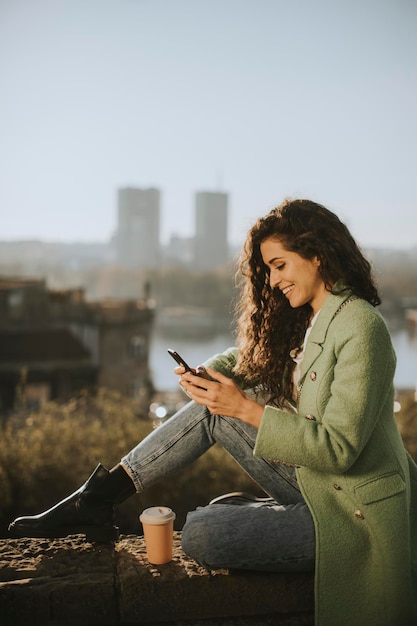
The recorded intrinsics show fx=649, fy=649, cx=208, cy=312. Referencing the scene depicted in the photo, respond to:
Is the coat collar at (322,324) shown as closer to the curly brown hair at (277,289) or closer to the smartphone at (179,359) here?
the curly brown hair at (277,289)

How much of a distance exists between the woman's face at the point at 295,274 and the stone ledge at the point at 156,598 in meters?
0.64

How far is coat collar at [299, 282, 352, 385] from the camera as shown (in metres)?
1.39

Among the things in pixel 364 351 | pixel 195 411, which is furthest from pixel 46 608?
pixel 364 351

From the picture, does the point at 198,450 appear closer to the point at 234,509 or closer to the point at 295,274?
the point at 234,509

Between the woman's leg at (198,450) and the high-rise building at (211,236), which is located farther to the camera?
the high-rise building at (211,236)

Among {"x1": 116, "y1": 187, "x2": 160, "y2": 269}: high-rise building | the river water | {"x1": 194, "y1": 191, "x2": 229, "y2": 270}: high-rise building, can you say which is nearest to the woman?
the river water

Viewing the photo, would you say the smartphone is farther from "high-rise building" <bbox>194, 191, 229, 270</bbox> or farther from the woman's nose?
"high-rise building" <bbox>194, 191, 229, 270</bbox>

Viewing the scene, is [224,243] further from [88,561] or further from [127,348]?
[88,561]

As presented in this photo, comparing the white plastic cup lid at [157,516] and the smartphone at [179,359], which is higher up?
the smartphone at [179,359]

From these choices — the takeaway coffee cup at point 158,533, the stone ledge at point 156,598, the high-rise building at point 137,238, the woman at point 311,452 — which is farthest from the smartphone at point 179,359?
the high-rise building at point 137,238

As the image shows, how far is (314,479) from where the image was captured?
54.4 inches

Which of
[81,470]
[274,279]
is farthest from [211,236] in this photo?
[274,279]

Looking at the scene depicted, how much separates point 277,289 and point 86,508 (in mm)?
724

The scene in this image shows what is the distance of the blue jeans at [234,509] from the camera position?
4.65ft
